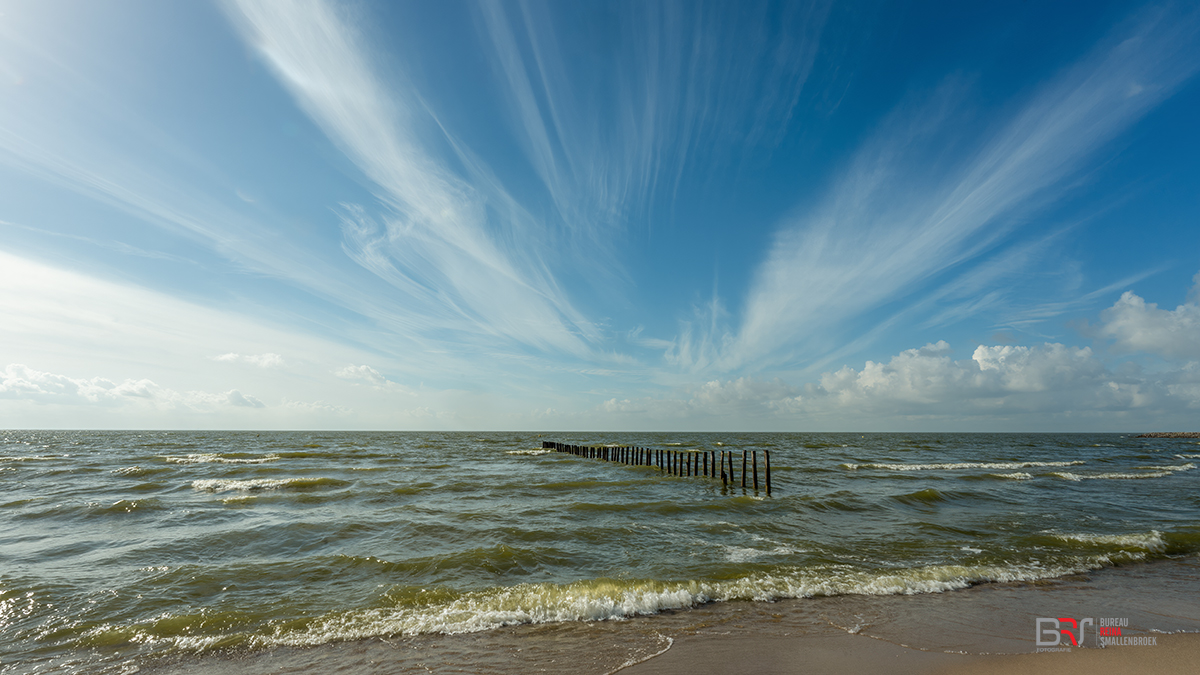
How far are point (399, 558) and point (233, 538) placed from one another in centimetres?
562

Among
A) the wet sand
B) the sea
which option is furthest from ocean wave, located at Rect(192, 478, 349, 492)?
the wet sand

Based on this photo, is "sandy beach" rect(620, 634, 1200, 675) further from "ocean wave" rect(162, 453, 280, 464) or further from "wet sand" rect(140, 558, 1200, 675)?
"ocean wave" rect(162, 453, 280, 464)

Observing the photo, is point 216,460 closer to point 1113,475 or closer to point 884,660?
point 884,660

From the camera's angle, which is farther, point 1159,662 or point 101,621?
point 101,621

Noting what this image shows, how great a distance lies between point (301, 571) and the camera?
→ 10180mm

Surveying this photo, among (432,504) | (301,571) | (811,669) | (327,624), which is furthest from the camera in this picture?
(432,504)

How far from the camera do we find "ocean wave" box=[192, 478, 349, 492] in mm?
22719

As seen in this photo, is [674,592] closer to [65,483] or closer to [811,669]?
[811,669]

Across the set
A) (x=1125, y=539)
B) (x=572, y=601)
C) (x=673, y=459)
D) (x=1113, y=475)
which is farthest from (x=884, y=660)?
(x=673, y=459)

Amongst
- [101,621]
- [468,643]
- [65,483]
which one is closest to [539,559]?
[468,643]

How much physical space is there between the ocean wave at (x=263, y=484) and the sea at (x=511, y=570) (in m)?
1.94

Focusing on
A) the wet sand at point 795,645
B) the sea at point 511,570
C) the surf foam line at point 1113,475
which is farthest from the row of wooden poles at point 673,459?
the surf foam line at point 1113,475

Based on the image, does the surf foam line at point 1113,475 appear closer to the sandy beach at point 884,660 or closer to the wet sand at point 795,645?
the wet sand at point 795,645

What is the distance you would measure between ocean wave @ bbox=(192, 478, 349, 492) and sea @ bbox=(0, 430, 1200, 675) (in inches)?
76.5
